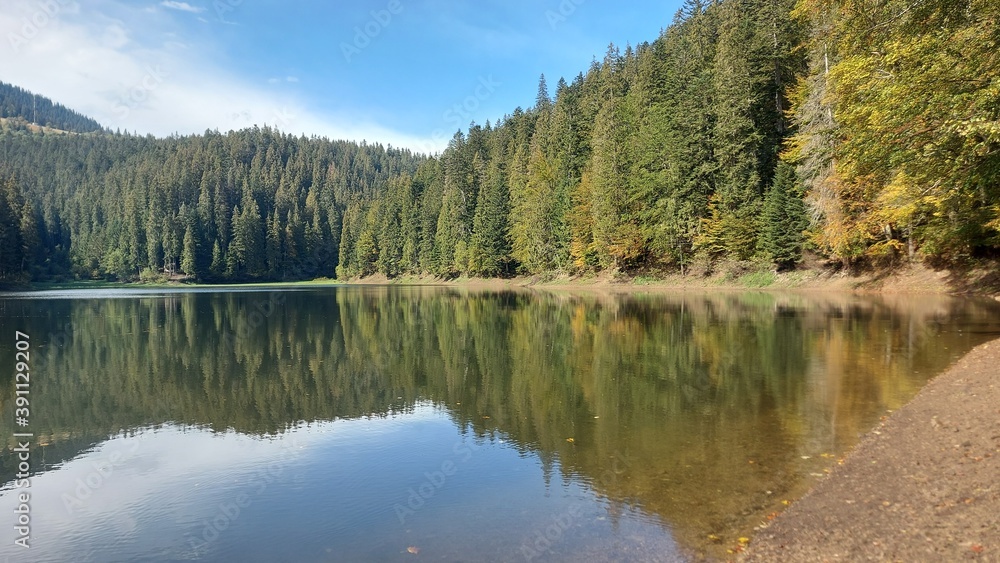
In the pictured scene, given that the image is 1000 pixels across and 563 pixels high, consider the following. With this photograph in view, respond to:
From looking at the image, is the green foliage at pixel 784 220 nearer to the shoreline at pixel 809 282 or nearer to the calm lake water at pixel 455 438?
the shoreline at pixel 809 282

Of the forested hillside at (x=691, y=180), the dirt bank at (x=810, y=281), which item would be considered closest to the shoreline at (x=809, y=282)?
the dirt bank at (x=810, y=281)

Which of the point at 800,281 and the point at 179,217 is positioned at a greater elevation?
the point at 179,217

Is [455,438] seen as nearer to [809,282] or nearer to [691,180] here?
[809,282]

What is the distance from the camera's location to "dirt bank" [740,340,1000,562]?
4.87 metres

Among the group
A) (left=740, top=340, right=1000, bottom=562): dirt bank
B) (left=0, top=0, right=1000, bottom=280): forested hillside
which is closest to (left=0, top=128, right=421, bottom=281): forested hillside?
(left=0, top=0, right=1000, bottom=280): forested hillside

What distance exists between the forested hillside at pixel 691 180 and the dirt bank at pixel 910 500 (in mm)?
8109

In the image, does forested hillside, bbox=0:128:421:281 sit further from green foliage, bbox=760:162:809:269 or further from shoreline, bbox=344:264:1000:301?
green foliage, bbox=760:162:809:269

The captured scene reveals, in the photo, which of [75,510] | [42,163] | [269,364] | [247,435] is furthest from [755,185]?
[42,163]

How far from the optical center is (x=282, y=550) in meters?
6.20

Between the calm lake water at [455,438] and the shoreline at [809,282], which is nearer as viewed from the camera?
the calm lake water at [455,438]

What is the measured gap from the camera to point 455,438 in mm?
10477

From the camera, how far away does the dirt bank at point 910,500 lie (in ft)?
16.0

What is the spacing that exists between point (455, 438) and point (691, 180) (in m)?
44.8

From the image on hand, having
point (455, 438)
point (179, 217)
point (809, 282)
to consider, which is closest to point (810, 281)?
point (809, 282)
